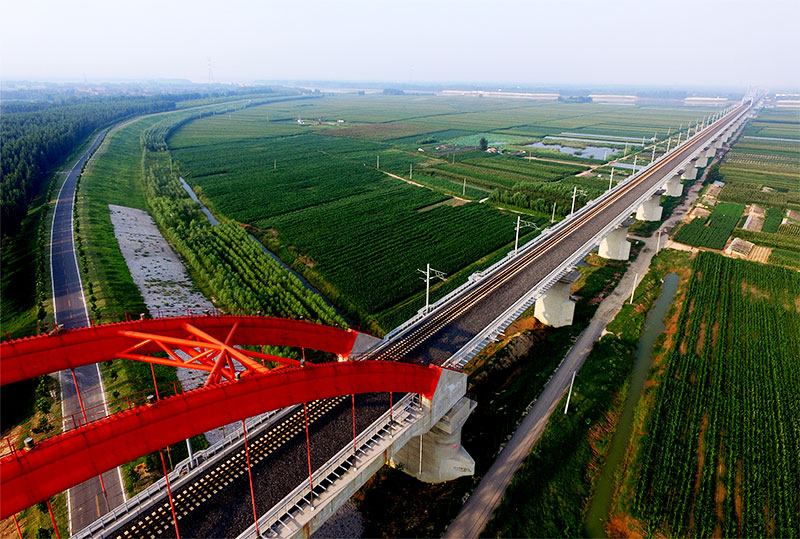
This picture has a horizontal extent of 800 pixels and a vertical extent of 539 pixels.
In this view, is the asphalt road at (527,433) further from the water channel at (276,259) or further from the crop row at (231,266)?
the water channel at (276,259)

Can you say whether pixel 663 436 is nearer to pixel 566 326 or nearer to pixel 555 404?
pixel 555 404

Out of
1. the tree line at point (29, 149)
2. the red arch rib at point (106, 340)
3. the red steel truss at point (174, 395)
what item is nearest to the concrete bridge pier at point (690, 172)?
the red steel truss at point (174, 395)

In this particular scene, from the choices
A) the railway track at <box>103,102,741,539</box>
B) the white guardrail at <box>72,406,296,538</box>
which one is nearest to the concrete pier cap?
the railway track at <box>103,102,741,539</box>

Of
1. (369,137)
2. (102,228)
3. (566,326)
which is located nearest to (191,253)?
(102,228)

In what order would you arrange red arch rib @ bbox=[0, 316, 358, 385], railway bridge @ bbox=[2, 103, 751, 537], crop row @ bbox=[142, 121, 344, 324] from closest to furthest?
red arch rib @ bbox=[0, 316, 358, 385] → railway bridge @ bbox=[2, 103, 751, 537] → crop row @ bbox=[142, 121, 344, 324]

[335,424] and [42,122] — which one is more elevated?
[42,122]

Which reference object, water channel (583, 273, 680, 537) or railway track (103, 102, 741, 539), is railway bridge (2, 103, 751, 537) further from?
water channel (583, 273, 680, 537)

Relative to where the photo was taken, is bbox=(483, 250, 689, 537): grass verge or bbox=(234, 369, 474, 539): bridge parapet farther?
bbox=(483, 250, 689, 537): grass verge
